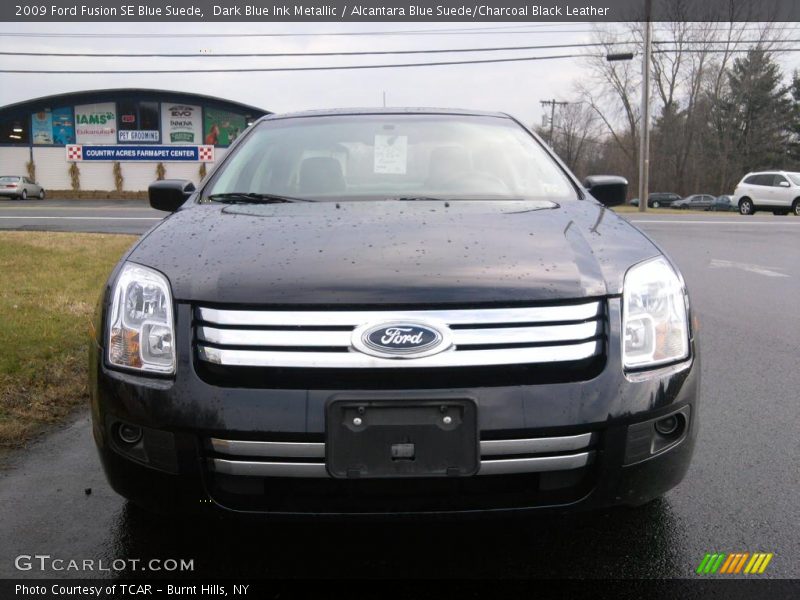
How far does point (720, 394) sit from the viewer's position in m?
3.86

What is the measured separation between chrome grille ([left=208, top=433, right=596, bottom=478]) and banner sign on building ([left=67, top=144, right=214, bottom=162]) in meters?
44.9

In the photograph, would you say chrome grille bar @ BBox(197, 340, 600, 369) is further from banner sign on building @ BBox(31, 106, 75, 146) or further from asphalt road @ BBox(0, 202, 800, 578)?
banner sign on building @ BBox(31, 106, 75, 146)

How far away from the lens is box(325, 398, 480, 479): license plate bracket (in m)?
1.77

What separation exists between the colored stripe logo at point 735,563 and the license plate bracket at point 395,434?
35.8 inches

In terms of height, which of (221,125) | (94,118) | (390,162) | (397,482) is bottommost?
(397,482)

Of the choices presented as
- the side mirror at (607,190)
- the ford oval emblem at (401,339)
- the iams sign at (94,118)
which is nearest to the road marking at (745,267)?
the side mirror at (607,190)

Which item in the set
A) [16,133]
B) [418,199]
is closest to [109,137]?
[16,133]

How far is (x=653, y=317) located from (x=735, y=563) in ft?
2.63

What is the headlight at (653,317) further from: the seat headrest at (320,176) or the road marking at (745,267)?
the road marking at (745,267)

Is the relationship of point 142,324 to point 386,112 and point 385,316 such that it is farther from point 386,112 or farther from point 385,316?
point 386,112

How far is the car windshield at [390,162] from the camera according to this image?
301 cm

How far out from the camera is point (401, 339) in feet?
5.94

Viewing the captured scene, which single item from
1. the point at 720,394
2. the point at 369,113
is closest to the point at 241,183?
the point at 369,113

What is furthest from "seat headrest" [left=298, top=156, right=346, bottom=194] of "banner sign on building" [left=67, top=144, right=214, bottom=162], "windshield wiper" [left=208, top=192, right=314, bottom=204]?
"banner sign on building" [left=67, top=144, right=214, bottom=162]
